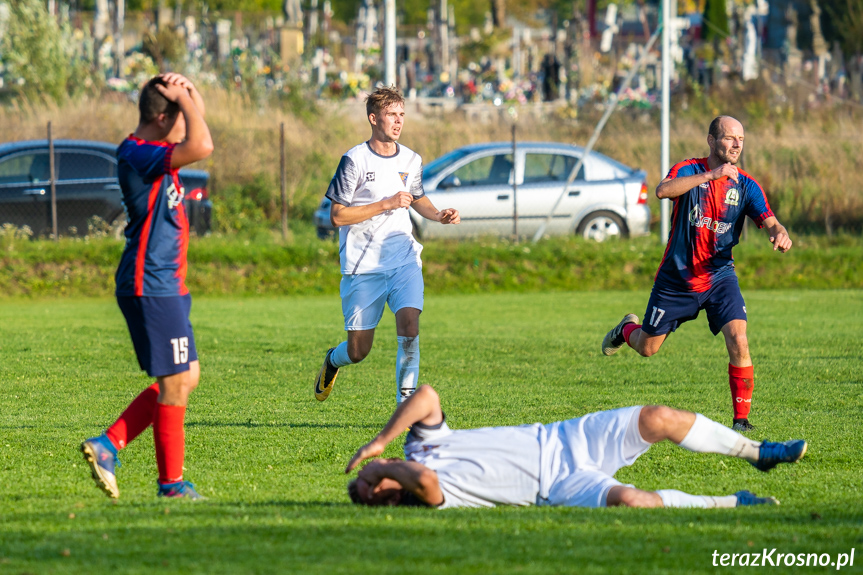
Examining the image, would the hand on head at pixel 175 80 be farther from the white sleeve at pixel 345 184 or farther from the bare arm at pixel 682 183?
the bare arm at pixel 682 183

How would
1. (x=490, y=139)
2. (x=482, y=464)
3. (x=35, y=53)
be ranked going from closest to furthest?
1. (x=482, y=464)
2. (x=490, y=139)
3. (x=35, y=53)

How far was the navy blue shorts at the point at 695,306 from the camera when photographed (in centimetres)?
739

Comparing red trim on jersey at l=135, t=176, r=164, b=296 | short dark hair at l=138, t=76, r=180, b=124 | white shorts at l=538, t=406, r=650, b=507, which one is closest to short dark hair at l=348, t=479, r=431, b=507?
white shorts at l=538, t=406, r=650, b=507

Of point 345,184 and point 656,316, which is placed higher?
point 345,184

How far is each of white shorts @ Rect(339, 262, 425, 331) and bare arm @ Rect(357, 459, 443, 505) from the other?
2671 mm

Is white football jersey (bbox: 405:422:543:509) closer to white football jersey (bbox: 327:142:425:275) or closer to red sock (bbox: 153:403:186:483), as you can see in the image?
red sock (bbox: 153:403:186:483)

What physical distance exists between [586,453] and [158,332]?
6.84ft

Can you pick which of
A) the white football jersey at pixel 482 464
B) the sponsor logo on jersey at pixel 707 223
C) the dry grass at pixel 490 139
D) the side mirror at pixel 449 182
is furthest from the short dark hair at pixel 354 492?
the dry grass at pixel 490 139

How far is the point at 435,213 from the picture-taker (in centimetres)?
743

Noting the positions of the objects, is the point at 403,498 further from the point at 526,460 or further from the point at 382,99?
the point at 382,99

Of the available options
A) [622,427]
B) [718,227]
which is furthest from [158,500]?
[718,227]

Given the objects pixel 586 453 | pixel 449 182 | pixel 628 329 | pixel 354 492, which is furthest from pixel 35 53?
pixel 586 453

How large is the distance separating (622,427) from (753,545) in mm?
942

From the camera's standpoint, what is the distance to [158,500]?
A: 5121 mm
